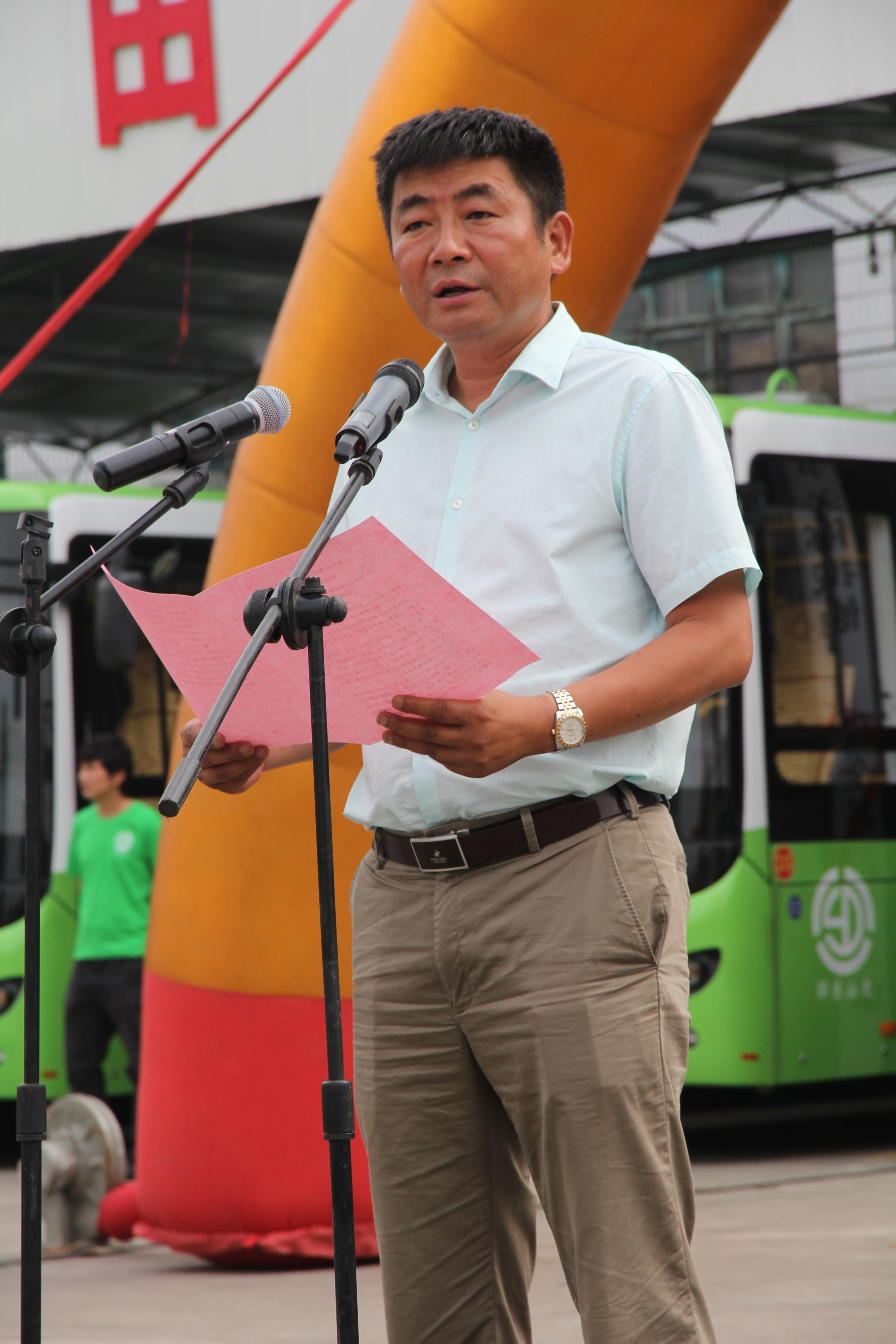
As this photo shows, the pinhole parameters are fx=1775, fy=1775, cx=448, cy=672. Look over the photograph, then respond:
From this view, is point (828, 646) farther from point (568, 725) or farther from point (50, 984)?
point (568, 725)

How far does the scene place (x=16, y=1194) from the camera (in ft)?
24.6

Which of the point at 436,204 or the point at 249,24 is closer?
the point at 436,204

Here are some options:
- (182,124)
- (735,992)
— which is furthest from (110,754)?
(182,124)

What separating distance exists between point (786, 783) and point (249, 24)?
6.31m

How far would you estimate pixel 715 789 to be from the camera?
300 inches

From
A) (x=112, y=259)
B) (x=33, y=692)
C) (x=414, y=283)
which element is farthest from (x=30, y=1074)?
(x=112, y=259)

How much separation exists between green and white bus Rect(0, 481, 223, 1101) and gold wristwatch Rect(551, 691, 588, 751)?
6.03 meters

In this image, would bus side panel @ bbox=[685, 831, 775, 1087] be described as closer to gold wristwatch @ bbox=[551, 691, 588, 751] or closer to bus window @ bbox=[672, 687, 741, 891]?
bus window @ bbox=[672, 687, 741, 891]

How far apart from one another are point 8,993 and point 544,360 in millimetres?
6325

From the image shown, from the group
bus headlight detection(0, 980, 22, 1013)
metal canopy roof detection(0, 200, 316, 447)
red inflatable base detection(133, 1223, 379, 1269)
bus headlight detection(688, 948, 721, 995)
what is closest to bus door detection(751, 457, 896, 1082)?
bus headlight detection(688, 948, 721, 995)

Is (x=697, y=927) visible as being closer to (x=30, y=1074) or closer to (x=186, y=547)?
(x=186, y=547)

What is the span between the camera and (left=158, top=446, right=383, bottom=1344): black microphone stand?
1988mm

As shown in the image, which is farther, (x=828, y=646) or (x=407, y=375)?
(x=828, y=646)

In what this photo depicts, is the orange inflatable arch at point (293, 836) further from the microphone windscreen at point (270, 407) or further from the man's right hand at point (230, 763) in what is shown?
the man's right hand at point (230, 763)
